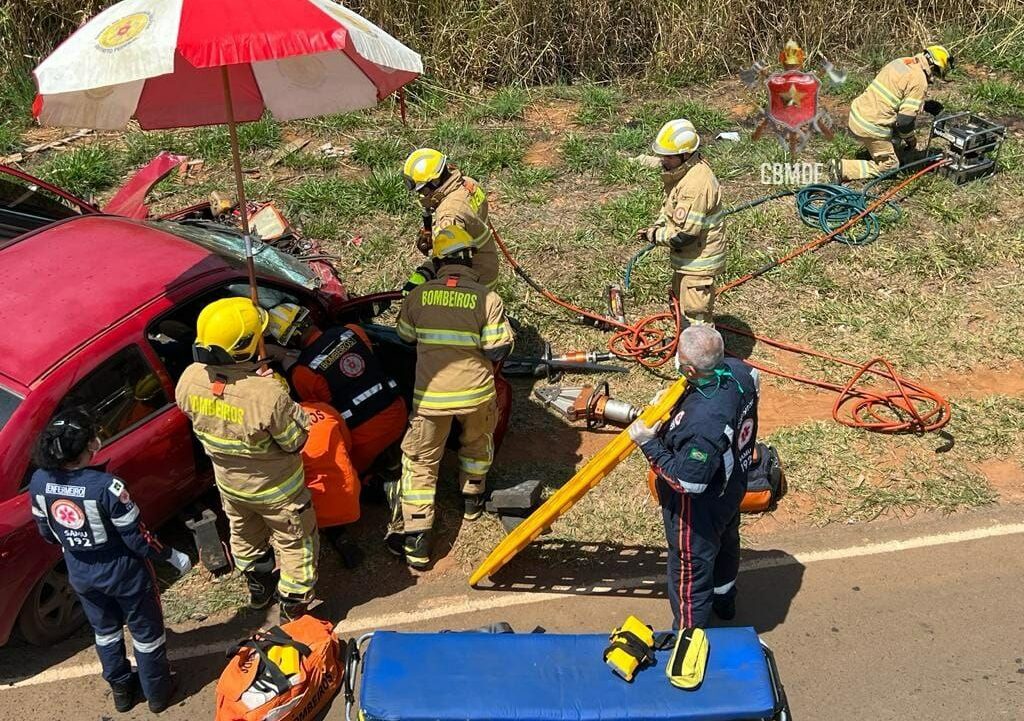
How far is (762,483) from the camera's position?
6.04m

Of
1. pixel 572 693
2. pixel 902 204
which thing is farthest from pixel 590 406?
pixel 902 204

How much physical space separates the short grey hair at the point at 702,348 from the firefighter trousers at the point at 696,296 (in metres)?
2.76

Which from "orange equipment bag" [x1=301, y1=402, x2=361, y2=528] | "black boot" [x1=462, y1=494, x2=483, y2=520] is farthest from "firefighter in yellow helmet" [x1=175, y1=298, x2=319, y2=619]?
"black boot" [x1=462, y1=494, x2=483, y2=520]

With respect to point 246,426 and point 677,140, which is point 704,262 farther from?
point 246,426

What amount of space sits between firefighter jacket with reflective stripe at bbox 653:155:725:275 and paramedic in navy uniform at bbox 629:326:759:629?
2336mm

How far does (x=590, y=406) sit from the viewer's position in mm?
6801

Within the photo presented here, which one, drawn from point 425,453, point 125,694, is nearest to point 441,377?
point 425,453

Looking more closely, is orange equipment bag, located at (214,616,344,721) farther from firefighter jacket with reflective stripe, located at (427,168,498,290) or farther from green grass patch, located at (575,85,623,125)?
green grass patch, located at (575,85,623,125)

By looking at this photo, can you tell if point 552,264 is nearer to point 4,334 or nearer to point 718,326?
point 718,326

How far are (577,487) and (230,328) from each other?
190 centimetres

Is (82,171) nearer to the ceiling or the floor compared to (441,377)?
nearer to the floor

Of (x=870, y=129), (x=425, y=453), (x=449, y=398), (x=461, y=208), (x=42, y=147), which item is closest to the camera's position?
(x=449, y=398)

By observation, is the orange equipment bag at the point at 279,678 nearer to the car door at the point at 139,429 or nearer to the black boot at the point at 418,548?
the black boot at the point at 418,548

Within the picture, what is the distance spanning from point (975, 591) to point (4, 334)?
17.8 ft
